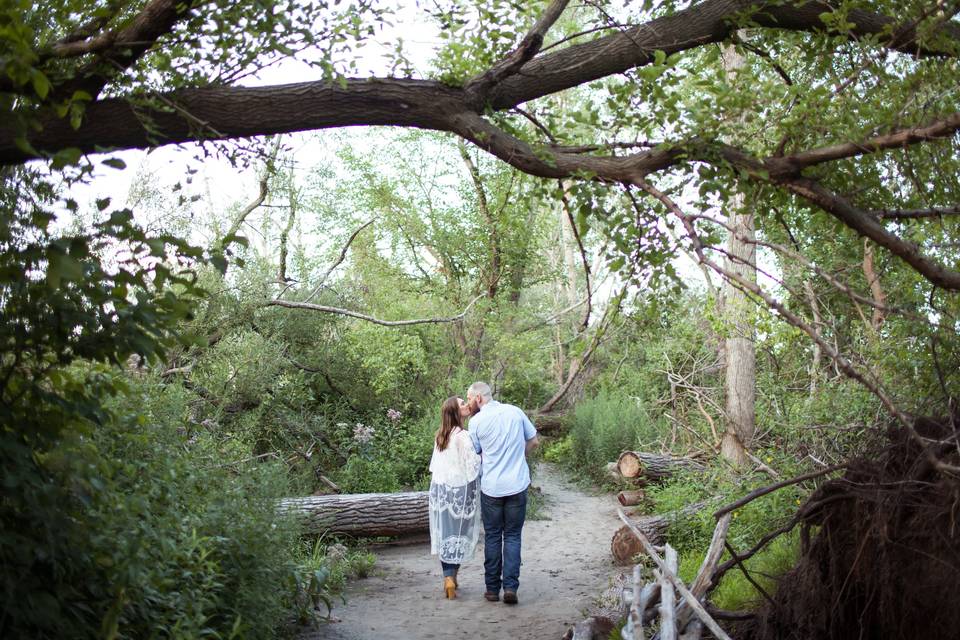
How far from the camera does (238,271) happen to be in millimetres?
14164

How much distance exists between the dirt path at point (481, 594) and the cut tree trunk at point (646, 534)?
7.0 inches

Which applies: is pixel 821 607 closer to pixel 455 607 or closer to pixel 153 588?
pixel 153 588

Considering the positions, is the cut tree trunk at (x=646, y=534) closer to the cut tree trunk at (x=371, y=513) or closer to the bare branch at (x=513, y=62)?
the cut tree trunk at (x=371, y=513)

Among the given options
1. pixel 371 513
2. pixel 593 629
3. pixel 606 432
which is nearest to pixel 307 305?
pixel 371 513

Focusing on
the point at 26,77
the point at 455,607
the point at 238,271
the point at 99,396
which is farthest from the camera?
the point at 238,271

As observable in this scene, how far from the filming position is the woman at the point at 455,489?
30.2 feet

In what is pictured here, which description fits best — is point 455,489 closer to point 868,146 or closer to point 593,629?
point 593,629

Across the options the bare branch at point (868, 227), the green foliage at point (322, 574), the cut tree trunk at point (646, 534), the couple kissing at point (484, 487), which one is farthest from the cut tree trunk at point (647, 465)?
the bare branch at point (868, 227)

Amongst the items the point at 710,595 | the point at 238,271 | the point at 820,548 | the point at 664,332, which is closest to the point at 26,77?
the point at 820,548

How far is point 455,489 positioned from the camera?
368 inches

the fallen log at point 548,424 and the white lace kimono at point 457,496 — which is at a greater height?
the white lace kimono at point 457,496

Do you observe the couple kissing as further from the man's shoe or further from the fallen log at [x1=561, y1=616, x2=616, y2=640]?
the fallen log at [x1=561, y1=616, x2=616, y2=640]

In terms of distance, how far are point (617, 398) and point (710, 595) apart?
11.2 meters

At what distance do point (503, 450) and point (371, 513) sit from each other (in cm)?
330
